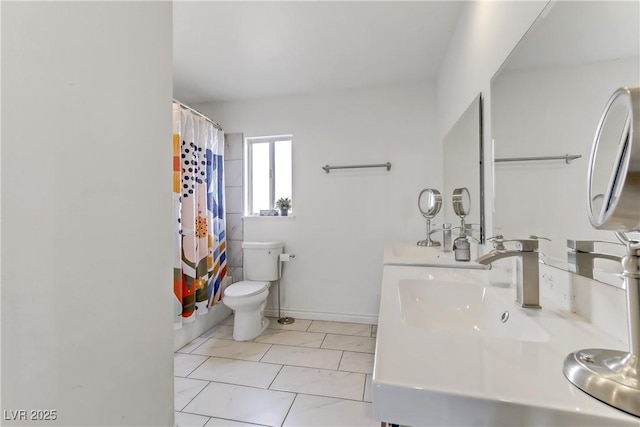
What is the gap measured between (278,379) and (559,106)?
2006mm

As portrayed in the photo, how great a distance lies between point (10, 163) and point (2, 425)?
1.71ft

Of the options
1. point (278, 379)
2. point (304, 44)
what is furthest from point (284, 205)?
point (278, 379)

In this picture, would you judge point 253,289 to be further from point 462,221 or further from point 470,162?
point 470,162

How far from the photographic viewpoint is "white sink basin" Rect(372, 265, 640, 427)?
379 mm

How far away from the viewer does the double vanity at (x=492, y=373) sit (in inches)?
15.0

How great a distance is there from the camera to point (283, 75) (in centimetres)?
253

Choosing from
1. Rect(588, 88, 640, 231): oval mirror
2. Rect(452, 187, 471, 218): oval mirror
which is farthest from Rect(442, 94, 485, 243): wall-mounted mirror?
Rect(588, 88, 640, 231): oval mirror

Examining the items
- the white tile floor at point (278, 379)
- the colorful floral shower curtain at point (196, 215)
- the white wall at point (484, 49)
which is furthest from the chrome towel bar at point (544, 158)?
the colorful floral shower curtain at point (196, 215)

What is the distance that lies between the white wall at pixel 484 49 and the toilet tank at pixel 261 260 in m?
1.96

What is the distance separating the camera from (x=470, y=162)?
164 centimetres

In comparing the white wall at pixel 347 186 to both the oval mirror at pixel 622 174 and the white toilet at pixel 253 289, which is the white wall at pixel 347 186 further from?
the oval mirror at pixel 622 174

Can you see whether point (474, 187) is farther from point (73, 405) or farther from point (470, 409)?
point (73, 405)

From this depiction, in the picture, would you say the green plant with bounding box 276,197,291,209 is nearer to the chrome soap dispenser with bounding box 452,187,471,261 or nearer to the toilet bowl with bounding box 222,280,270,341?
the toilet bowl with bounding box 222,280,270,341

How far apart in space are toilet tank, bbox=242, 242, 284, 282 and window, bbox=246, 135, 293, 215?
0.49m
